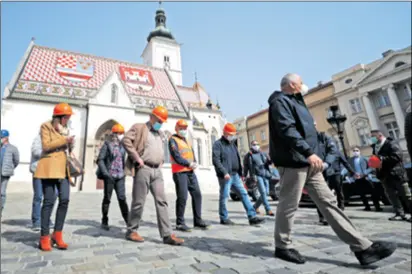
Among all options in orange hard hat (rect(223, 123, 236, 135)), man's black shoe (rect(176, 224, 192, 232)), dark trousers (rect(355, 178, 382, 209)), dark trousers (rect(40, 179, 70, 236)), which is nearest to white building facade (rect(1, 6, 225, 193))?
dark trousers (rect(355, 178, 382, 209))

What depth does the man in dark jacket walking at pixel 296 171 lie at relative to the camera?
256 centimetres

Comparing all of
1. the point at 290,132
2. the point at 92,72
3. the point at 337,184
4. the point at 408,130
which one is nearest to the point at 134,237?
the point at 290,132

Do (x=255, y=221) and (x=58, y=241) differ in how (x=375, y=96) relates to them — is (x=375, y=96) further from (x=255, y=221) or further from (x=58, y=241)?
(x=58, y=241)

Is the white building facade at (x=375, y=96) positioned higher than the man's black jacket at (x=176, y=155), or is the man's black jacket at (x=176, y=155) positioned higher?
the white building facade at (x=375, y=96)

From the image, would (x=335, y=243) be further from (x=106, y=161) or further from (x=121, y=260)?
(x=106, y=161)

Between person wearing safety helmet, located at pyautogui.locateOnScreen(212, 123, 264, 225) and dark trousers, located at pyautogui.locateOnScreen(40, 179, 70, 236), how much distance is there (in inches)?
106

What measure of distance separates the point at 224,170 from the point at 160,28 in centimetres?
4915

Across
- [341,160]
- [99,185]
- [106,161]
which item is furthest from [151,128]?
[99,185]

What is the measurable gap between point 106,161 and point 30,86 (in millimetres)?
21092

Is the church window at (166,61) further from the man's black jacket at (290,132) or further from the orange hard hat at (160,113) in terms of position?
the man's black jacket at (290,132)

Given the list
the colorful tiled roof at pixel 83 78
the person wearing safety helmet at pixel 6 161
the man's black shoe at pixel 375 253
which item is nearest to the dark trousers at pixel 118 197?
the person wearing safety helmet at pixel 6 161

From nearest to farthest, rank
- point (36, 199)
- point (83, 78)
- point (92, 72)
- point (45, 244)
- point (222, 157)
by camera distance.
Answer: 1. point (45, 244)
2. point (36, 199)
3. point (222, 157)
4. point (83, 78)
5. point (92, 72)

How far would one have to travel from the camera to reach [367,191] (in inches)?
288

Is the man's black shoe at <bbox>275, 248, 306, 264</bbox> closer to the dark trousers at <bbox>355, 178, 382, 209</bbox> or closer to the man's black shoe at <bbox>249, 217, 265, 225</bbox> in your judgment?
the man's black shoe at <bbox>249, 217, 265, 225</bbox>
